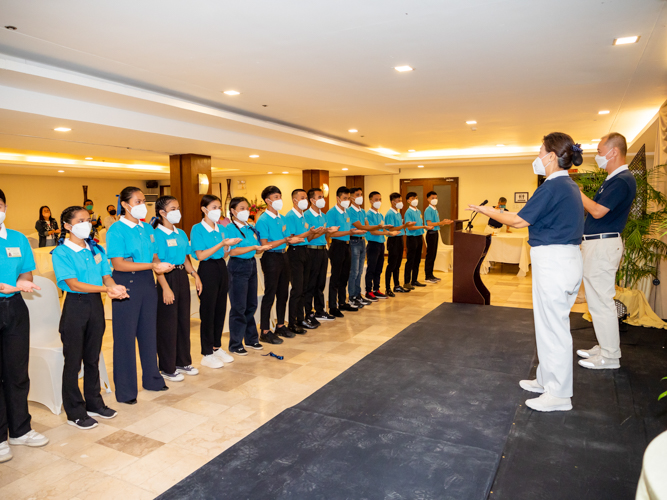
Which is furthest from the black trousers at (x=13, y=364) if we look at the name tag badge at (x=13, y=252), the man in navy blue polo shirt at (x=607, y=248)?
the man in navy blue polo shirt at (x=607, y=248)

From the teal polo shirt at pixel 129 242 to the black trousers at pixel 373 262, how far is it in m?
4.50

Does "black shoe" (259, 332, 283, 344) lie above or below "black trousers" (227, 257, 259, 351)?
below

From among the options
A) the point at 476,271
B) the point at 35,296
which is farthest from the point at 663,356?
the point at 35,296

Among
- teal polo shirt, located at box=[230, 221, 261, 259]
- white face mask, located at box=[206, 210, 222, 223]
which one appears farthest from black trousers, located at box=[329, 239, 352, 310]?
white face mask, located at box=[206, 210, 222, 223]

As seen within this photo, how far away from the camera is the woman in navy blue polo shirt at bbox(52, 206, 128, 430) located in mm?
2955

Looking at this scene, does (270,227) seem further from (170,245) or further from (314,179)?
(314,179)

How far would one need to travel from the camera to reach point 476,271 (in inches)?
247

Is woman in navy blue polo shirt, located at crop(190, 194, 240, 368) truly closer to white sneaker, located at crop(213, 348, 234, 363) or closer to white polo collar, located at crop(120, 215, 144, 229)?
white sneaker, located at crop(213, 348, 234, 363)

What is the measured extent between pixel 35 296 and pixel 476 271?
514cm

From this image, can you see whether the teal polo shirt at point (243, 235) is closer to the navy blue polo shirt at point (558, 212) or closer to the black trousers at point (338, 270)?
the black trousers at point (338, 270)

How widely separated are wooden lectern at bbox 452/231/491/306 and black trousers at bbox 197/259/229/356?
3.29 metres

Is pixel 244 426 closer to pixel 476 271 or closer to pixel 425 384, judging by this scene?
pixel 425 384

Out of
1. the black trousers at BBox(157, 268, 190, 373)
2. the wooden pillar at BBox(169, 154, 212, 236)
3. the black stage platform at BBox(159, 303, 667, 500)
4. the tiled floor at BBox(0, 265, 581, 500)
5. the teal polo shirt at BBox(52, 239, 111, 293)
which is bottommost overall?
the tiled floor at BBox(0, 265, 581, 500)

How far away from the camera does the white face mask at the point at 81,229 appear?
296 cm
